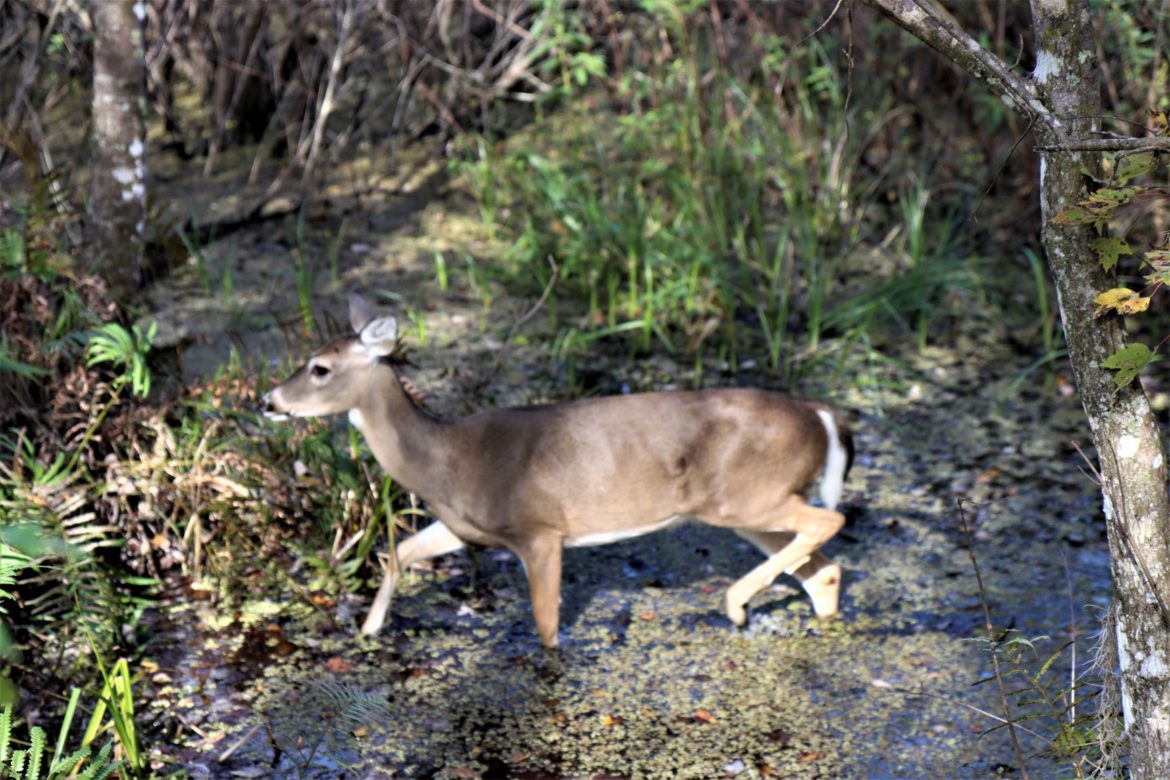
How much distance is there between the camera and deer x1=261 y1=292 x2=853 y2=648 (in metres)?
4.82

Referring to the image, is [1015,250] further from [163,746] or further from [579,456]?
[163,746]

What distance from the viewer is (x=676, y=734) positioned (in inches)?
172

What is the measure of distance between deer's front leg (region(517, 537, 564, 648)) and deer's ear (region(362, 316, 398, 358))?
2.84 feet

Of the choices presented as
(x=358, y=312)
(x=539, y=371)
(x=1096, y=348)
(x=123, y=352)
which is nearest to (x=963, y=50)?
(x=1096, y=348)

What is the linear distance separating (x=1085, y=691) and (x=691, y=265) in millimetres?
3359

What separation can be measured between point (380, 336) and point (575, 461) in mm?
822

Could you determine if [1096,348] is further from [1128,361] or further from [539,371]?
[539,371]

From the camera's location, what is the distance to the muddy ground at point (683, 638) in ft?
13.9

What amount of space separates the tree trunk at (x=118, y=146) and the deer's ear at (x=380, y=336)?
220 centimetres

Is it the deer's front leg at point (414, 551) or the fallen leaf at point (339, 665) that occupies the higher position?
the deer's front leg at point (414, 551)

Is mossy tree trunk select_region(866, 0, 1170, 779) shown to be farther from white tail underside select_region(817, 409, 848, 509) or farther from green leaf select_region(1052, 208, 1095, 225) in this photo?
white tail underside select_region(817, 409, 848, 509)

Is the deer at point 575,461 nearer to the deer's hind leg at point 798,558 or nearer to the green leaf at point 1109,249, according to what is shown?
the deer's hind leg at point 798,558

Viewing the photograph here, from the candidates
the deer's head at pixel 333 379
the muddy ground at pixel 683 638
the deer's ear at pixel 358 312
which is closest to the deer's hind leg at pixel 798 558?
the muddy ground at pixel 683 638

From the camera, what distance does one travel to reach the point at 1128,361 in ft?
9.97
